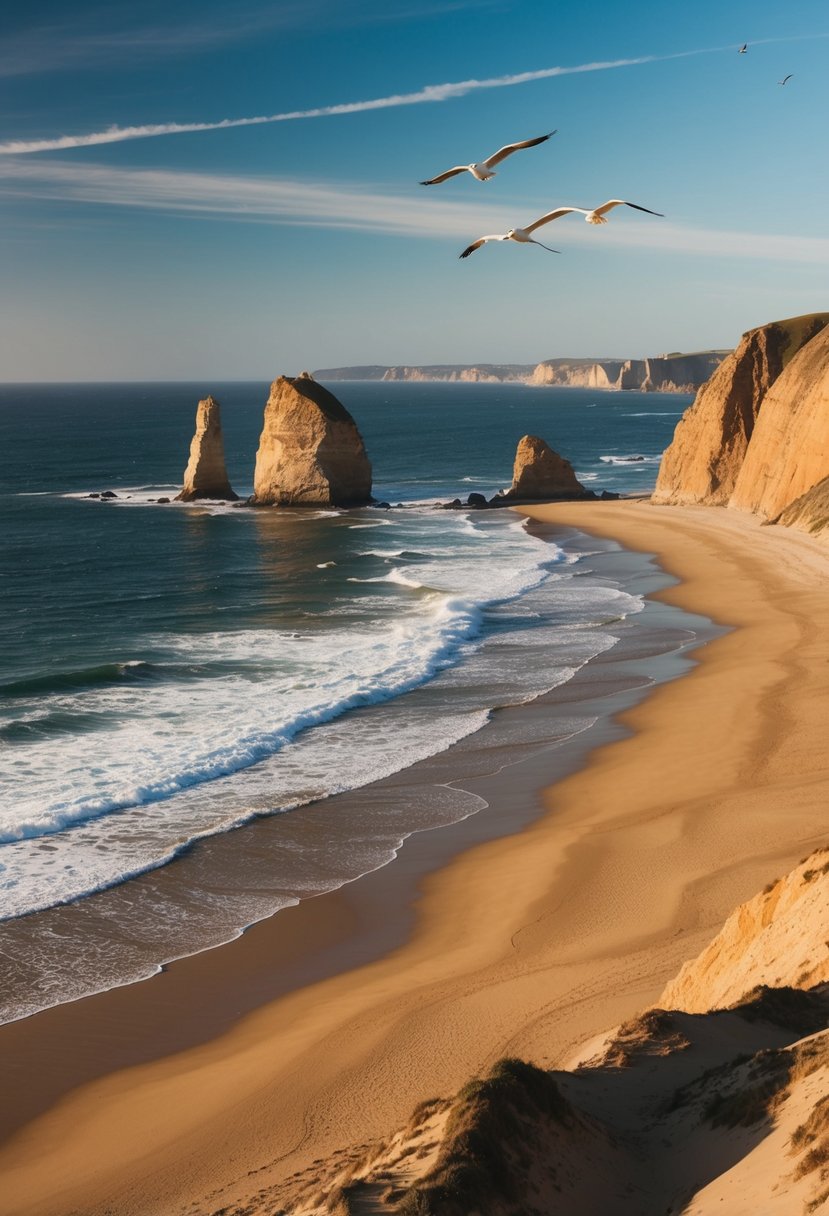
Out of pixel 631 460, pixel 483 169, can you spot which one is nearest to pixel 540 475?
pixel 631 460

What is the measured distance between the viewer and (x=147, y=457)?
106 meters

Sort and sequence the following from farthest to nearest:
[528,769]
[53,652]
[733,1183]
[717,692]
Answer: [53,652] → [717,692] → [528,769] → [733,1183]

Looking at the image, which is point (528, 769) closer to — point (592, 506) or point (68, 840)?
point (68, 840)

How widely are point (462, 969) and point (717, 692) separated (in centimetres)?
1511

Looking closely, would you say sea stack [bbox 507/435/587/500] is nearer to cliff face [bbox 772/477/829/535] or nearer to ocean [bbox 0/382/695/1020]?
ocean [bbox 0/382/695/1020]

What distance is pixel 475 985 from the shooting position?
43.6ft

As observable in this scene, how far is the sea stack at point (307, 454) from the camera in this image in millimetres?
69188

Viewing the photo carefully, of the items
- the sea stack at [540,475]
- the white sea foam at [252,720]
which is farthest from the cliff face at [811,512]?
the sea stack at [540,475]

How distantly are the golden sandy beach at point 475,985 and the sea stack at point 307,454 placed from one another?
155 feet

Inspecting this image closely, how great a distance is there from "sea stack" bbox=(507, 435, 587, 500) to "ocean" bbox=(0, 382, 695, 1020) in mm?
4941

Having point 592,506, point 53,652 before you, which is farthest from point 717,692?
point 592,506

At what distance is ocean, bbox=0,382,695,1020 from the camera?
1653 centimetres

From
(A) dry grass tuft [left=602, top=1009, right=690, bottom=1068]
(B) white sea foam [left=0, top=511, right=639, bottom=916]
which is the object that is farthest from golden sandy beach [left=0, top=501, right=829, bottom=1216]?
(B) white sea foam [left=0, top=511, right=639, bottom=916]

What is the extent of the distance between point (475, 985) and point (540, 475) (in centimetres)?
6160
